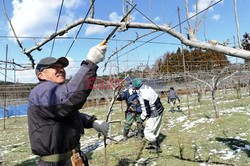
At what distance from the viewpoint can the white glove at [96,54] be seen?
5.79 feet

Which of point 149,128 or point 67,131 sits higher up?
point 67,131

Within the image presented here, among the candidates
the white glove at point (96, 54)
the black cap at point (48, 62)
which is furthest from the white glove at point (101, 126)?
the white glove at point (96, 54)

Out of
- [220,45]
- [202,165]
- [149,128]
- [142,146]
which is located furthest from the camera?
[142,146]

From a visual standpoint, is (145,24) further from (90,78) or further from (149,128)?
(149,128)

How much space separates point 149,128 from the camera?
626cm

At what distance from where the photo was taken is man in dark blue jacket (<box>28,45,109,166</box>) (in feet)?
5.49

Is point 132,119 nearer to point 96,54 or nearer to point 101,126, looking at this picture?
point 101,126

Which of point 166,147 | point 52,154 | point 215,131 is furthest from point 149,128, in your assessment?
point 52,154

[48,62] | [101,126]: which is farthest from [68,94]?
[101,126]

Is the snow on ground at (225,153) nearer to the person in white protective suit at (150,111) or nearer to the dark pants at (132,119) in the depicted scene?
the person in white protective suit at (150,111)

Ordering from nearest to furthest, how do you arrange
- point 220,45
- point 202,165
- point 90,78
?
1. point 90,78
2. point 220,45
3. point 202,165

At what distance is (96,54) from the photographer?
5.83 feet

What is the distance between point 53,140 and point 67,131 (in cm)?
13

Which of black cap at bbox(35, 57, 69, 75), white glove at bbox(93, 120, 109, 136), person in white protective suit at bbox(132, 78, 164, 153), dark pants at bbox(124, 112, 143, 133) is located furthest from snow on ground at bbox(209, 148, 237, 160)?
black cap at bbox(35, 57, 69, 75)
